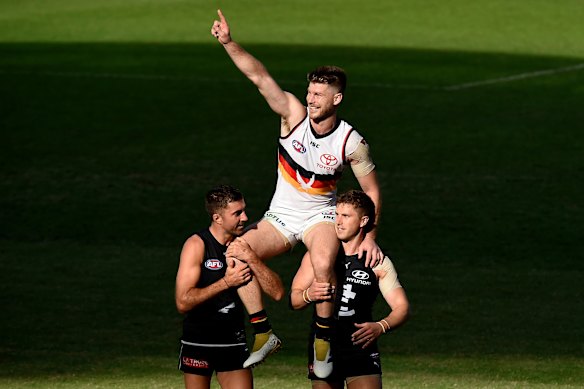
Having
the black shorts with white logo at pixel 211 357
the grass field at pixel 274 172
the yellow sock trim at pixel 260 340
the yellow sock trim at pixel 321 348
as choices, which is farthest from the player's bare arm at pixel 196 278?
the grass field at pixel 274 172

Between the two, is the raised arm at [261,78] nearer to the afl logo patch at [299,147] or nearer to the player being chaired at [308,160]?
the player being chaired at [308,160]

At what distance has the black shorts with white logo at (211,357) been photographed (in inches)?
465

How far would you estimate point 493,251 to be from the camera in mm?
26719

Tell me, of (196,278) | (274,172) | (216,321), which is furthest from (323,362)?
(274,172)

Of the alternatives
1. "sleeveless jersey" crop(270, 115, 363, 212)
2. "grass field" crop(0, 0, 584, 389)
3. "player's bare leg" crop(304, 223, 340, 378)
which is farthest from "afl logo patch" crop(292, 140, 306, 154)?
"grass field" crop(0, 0, 584, 389)

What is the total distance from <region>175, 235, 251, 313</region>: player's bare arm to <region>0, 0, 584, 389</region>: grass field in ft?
16.1

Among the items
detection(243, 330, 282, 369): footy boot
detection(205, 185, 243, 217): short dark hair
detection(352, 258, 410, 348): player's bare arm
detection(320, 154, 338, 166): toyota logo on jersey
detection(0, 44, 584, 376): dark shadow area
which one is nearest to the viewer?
detection(352, 258, 410, 348): player's bare arm

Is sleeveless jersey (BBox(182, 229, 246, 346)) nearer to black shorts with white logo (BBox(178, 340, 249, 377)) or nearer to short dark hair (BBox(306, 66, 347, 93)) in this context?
black shorts with white logo (BBox(178, 340, 249, 377))

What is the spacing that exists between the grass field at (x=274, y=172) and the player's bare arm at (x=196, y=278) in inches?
194

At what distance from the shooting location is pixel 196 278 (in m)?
11.5

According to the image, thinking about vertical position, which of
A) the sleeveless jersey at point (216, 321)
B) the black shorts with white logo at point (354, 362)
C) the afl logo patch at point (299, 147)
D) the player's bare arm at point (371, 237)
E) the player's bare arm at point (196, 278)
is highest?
the afl logo patch at point (299, 147)

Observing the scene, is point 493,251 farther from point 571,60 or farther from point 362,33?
point 362,33

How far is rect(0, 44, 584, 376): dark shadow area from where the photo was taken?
2133cm

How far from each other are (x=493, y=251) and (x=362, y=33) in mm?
26251
